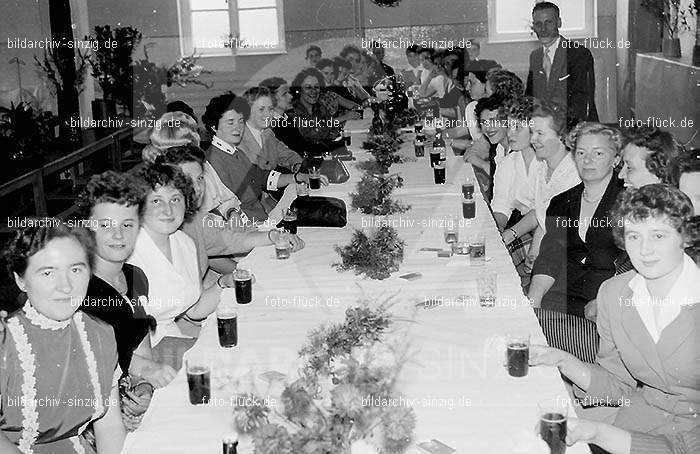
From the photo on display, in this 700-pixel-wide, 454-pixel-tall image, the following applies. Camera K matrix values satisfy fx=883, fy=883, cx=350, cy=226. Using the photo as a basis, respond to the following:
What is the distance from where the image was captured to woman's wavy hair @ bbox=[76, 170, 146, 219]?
2.76 meters

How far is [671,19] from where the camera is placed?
8.83 meters

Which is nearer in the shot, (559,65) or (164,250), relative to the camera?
(164,250)

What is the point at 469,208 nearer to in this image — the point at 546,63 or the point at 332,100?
the point at 332,100

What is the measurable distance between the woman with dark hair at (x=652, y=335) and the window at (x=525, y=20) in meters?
8.82

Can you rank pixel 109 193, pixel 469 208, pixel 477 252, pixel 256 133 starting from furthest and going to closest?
pixel 256 133
pixel 469 208
pixel 477 252
pixel 109 193

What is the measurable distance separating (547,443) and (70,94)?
8.33m

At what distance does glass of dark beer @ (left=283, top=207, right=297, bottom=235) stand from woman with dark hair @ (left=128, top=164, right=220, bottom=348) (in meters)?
0.52

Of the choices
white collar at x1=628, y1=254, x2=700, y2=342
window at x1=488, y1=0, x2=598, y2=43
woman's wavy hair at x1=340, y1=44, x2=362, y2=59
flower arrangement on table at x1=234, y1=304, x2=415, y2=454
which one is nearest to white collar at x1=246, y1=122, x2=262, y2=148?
white collar at x1=628, y1=254, x2=700, y2=342

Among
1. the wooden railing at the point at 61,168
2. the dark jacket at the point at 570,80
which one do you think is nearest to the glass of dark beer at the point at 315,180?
the wooden railing at the point at 61,168

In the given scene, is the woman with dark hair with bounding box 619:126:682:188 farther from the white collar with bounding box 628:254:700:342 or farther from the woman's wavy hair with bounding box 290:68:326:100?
the woman's wavy hair with bounding box 290:68:326:100

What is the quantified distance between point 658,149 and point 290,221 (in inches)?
57.1

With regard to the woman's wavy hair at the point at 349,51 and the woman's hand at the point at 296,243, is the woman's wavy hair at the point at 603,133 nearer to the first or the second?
the woman's hand at the point at 296,243

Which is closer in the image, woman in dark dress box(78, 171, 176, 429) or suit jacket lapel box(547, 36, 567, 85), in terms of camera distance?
woman in dark dress box(78, 171, 176, 429)

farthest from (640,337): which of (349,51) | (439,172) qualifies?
→ (349,51)
